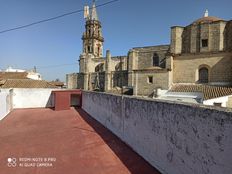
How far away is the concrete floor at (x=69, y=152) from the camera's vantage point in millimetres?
5441

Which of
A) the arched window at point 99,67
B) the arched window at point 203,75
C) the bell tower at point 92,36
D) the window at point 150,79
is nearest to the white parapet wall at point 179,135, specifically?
the window at point 150,79

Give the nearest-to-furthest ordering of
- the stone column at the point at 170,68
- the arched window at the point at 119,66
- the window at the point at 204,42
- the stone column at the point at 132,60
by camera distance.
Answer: the stone column at the point at 170,68 < the window at the point at 204,42 < the stone column at the point at 132,60 < the arched window at the point at 119,66

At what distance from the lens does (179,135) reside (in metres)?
4.45

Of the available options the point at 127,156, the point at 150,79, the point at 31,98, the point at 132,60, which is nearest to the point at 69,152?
the point at 127,156

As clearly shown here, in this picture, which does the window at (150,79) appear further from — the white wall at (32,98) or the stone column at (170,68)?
the white wall at (32,98)

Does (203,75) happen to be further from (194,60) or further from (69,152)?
(69,152)

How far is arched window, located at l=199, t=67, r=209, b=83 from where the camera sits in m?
19.9

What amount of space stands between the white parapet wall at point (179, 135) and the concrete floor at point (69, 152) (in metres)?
0.55

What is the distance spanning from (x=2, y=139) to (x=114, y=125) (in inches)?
205

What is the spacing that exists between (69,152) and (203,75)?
17979 millimetres

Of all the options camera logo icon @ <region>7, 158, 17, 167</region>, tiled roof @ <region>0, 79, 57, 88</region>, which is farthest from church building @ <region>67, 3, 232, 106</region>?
camera logo icon @ <region>7, 158, 17, 167</region>

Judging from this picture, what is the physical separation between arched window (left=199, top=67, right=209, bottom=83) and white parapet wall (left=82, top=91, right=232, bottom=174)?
15340 millimetres

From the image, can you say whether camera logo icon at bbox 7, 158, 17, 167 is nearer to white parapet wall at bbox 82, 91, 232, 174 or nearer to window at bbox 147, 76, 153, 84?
white parapet wall at bbox 82, 91, 232, 174

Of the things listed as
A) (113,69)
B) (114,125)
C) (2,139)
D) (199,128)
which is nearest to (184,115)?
(199,128)
